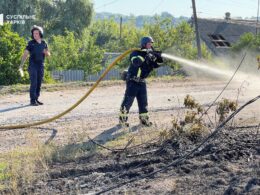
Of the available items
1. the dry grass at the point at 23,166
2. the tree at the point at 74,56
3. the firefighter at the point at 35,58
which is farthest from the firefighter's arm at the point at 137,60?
the tree at the point at 74,56

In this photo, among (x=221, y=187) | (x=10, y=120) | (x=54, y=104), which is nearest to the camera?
(x=221, y=187)

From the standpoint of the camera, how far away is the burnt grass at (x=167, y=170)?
552cm

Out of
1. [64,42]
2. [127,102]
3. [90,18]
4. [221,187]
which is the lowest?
[221,187]

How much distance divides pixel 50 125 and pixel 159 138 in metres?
2.52

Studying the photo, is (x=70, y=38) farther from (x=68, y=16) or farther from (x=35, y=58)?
(x=68, y=16)

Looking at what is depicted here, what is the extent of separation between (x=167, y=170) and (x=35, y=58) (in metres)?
5.75

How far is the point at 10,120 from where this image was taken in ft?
31.1

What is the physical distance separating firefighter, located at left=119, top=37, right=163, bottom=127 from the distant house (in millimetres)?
35397

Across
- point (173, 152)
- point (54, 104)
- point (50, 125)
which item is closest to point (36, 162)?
point (173, 152)

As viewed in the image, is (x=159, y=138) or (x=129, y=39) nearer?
(x=159, y=138)

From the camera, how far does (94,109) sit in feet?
34.8

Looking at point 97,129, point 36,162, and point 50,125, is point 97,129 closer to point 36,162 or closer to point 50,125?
point 50,125

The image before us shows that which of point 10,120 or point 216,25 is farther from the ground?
point 216,25

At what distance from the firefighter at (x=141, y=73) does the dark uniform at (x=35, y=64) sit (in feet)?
9.98
